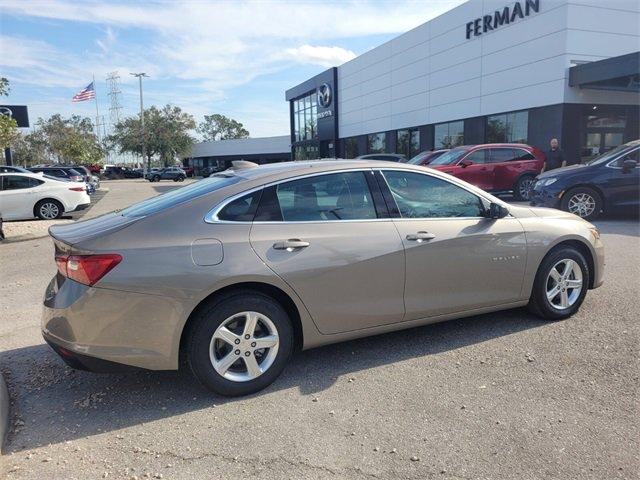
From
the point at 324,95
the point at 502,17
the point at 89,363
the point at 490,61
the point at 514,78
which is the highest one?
the point at 502,17

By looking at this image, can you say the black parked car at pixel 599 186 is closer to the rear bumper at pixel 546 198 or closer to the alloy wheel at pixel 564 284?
the rear bumper at pixel 546 198

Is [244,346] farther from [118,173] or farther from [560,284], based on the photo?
[118,173]

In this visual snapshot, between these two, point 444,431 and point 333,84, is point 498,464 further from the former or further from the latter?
point 333,84

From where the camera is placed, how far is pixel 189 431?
10.0 feet

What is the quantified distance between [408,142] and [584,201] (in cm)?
1781

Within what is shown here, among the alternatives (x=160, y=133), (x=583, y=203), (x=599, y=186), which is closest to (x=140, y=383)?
(x=583, y=203)

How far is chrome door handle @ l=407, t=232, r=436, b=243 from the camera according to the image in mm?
3883

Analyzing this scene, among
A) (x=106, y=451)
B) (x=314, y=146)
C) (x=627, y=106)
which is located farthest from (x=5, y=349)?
(x=314, y=146)

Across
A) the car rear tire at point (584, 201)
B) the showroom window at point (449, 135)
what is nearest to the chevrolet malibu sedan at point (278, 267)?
the car rear tire at point (584, 201)

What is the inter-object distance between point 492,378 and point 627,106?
1855cm

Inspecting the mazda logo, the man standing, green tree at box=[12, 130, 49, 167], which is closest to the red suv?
the man standing

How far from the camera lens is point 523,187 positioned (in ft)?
49.0

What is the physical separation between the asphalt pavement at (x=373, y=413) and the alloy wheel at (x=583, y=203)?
6741 millimetres

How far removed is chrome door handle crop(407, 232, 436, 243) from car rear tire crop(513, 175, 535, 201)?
12.1 metres
